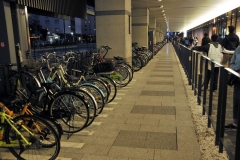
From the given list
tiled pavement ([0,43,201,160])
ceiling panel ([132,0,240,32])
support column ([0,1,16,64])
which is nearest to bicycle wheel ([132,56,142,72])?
ceiling panel ([132,0,240,32])

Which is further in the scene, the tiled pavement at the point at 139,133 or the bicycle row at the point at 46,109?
the tiled pavement at the point at 139,133

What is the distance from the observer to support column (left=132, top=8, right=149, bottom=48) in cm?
1677

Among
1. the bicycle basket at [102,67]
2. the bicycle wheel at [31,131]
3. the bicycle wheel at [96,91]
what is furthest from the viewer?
the bicycle basket at [102,67]

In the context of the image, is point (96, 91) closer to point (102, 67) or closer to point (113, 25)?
point (102, 67)

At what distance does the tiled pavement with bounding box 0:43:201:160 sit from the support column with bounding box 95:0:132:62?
12.6 feet

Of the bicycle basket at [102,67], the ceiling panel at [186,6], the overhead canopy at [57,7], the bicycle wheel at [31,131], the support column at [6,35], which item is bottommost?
the bicycle wheel at [31,131]

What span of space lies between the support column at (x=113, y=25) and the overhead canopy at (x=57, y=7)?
4.84 ft

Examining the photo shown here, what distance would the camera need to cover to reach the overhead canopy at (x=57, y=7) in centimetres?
751

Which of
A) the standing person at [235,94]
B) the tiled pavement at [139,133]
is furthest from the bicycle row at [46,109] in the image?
the standing person at [235,94]

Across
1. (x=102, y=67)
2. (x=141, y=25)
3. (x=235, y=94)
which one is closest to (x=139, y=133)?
(x=235, y=94)

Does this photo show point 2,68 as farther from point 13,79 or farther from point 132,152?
point 132,152

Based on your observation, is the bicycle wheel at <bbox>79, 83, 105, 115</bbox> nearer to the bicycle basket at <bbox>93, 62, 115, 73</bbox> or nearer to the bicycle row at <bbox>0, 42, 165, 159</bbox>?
the bicycle row at <bbox>0, 42, 165, 159</bbox>

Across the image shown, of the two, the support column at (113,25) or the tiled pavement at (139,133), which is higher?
the support column at (113,25)

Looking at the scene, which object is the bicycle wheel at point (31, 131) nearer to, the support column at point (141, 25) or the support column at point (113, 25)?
the support column at point (113, 25)
